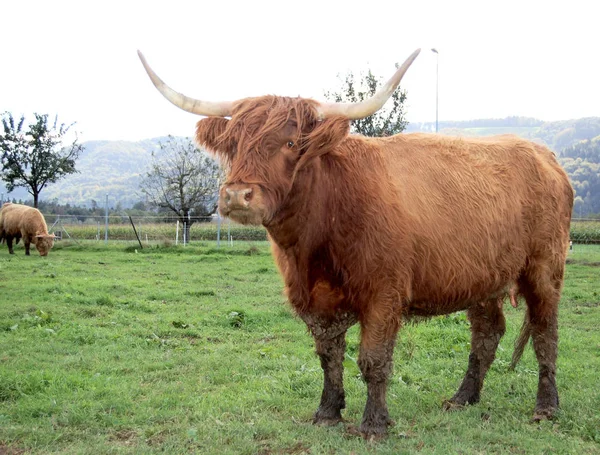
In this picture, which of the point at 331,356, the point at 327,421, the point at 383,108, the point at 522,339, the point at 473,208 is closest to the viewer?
the point at 327,421

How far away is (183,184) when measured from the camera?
38.1 metres

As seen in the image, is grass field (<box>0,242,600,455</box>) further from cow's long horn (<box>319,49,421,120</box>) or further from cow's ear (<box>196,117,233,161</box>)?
cow's long horn (<box>319,49,421,120</box>)

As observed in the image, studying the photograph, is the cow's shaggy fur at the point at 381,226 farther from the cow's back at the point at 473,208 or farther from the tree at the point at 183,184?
the tree at the point at 183,184

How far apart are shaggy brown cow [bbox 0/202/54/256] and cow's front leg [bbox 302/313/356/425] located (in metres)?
20.1

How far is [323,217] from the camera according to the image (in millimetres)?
4531

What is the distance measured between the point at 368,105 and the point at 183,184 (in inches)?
1372

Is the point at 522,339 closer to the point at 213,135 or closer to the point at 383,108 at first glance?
the point at 213,135

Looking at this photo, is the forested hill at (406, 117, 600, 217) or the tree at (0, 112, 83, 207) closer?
the tree at (0, 112, 83, 207)

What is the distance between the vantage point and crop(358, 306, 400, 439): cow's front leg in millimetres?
4516

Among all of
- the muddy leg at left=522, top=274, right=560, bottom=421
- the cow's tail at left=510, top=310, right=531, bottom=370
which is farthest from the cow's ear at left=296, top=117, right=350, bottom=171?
the cow's tail at left=510, top=310, right=531, bottom=370

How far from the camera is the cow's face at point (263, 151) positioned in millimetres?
3912

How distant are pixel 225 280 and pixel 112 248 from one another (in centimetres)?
1165

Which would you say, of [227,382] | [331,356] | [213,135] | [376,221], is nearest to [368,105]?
[376,221]

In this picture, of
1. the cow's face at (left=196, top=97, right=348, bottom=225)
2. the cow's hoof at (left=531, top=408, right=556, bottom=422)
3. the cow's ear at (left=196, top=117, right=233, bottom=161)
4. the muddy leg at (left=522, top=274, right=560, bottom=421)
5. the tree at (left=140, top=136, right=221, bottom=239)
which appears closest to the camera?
the cow's face at (left=196, top=97, right=348, bottom=225)
